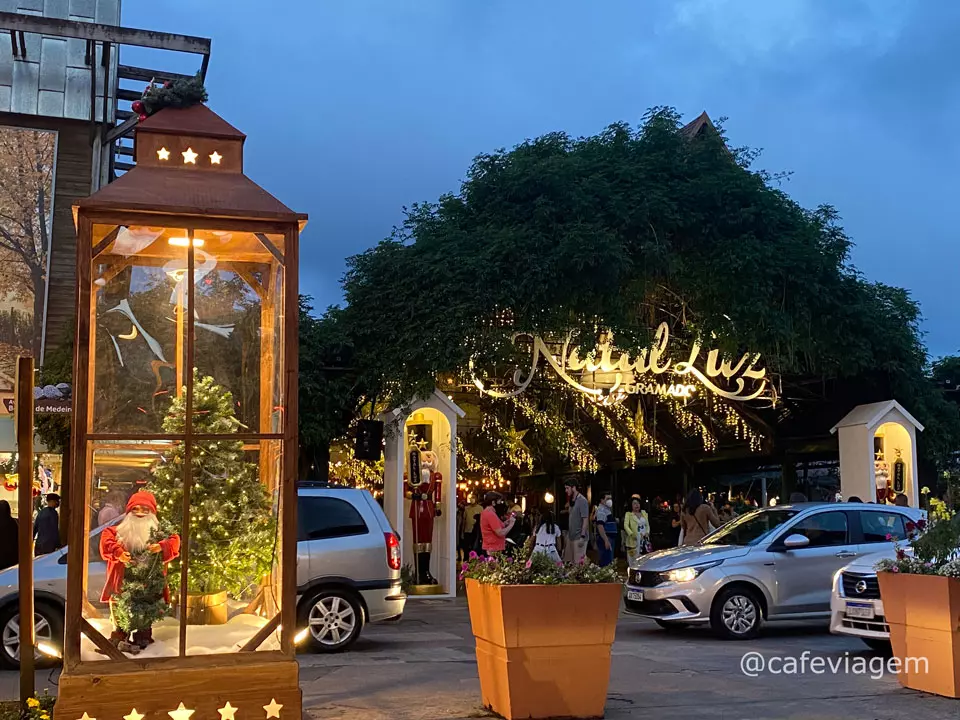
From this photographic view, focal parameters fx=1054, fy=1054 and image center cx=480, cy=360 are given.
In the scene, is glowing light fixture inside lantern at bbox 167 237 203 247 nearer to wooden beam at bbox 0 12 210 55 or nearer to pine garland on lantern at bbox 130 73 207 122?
pine garland on lantern at bbox 130 73 207 122

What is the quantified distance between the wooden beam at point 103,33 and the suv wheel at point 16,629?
13579 millimetres

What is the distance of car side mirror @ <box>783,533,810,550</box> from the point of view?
41.2 feet

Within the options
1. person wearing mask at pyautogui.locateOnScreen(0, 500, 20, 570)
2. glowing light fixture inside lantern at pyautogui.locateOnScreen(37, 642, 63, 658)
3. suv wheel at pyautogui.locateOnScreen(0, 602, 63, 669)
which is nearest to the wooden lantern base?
glowing light fixture inside lantern at pyautogui.locateOnScreen(37, 642, 63, 658)

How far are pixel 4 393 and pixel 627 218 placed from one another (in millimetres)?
12526

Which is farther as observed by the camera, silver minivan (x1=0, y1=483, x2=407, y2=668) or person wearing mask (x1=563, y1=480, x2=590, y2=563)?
person wearing mask (x1=563, y1=480, x2=590, y2=563)

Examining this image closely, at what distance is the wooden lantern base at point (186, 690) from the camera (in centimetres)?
622

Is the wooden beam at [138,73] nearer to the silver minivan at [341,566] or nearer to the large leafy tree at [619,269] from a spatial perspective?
the large leafy tree at [619,269]

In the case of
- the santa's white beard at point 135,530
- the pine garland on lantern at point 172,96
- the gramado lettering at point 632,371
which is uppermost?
the pine garland on lantern at point 172,96

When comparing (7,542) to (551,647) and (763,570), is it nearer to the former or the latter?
(551,647)

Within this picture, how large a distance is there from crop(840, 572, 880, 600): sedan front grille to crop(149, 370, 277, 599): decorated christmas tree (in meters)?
6.31

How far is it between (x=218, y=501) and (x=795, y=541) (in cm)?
786

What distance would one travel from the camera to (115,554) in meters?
6.91

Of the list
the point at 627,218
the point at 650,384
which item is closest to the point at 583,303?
the point at 627,218

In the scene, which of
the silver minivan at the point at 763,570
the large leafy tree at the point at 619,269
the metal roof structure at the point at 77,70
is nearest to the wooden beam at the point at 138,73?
the metal roof structure at the point at 77,70
